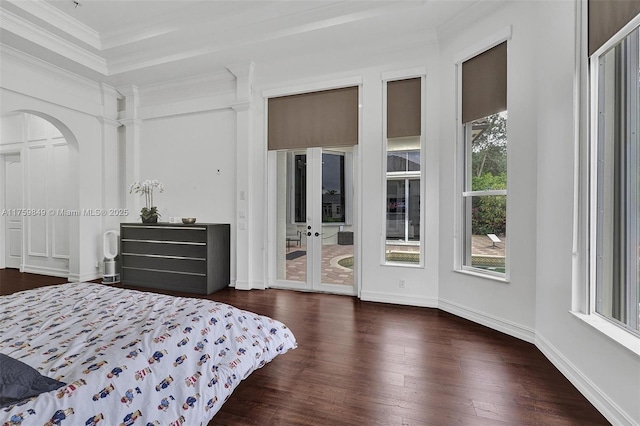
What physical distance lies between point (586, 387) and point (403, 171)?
267 cm

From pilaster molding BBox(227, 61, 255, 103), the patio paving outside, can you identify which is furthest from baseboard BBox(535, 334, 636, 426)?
pilaster molding BBox(227, 61, 255, 103)

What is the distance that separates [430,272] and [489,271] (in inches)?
27.4

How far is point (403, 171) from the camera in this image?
388 centimetres

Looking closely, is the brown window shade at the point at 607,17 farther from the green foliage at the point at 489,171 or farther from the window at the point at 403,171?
the window at the point at 403,171

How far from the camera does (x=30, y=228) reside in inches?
228

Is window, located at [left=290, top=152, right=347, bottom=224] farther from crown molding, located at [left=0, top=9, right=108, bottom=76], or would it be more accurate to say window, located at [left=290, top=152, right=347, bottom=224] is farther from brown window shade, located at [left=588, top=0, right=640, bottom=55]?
crown molding, located at [left=0, top=9, right=108, bottom=76]

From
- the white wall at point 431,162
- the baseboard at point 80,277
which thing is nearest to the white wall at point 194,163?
the white wall at point 431,162

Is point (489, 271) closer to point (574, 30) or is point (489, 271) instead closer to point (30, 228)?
point (574, 30)

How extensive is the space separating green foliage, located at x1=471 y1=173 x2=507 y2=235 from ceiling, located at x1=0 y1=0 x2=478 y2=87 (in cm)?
190

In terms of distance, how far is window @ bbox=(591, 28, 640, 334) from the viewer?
5.86 ft

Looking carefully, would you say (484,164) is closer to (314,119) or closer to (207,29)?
(314,119)

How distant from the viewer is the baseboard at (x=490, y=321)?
→ 2.74 meters

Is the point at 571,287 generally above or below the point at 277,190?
below

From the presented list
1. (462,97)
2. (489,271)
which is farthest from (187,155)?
(489,271)
